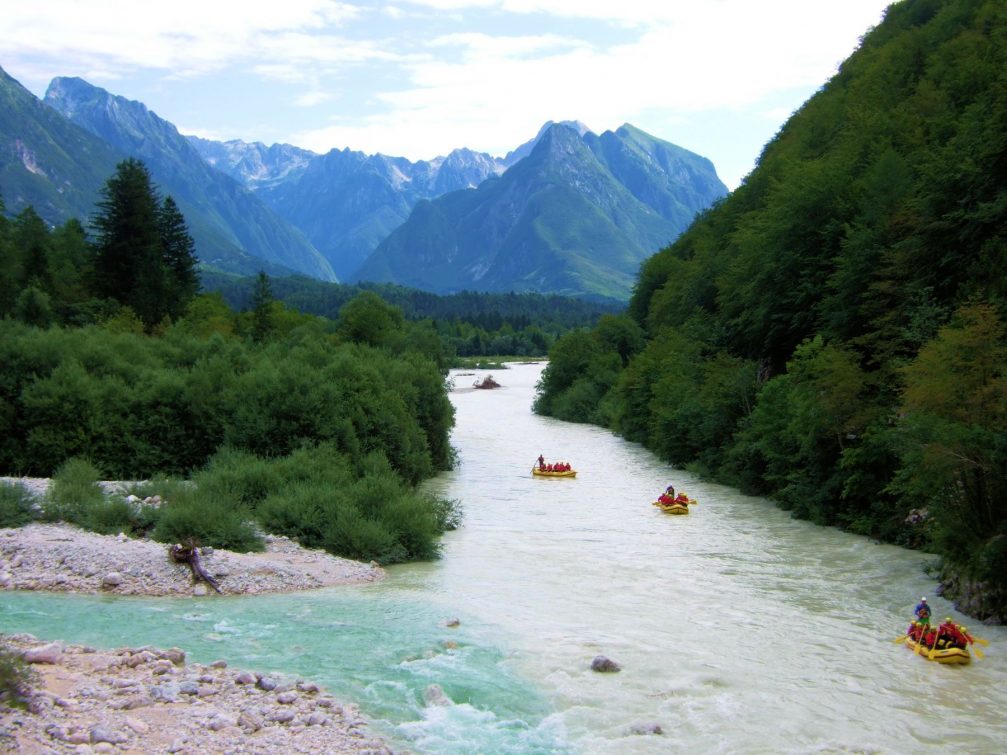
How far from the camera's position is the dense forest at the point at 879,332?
2370 cm

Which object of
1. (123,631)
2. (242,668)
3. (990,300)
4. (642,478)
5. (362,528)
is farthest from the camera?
(642,478)

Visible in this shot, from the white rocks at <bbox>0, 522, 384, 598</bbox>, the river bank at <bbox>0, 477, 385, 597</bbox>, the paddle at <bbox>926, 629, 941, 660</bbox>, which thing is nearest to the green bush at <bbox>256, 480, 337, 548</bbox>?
the river bank at <bbox>0, 477, 385, 597</bbox>

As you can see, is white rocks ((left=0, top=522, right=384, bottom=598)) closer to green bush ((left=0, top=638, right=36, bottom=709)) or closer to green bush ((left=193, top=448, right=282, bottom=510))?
green bush ((left=193, top=448, right=282, bottom=510))

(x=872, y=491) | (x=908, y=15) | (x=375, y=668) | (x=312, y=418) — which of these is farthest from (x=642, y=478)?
(x=908, y=15)

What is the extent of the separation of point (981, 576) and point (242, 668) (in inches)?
Answer: 674

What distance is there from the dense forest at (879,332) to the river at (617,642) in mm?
2723

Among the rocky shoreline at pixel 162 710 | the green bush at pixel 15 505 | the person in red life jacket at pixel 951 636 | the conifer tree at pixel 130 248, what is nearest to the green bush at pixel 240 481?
the green bush at pixel 15 505

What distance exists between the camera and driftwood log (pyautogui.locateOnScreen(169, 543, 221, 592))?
73.9 feet

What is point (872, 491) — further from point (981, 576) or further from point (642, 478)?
point (642, 478)

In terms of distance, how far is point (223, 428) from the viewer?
3681 cm

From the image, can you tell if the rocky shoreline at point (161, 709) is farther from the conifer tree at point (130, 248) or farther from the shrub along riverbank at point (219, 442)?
the conifer tree at point (130, 248)

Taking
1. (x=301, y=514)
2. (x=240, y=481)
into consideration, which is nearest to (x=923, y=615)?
(x=301, y=514)

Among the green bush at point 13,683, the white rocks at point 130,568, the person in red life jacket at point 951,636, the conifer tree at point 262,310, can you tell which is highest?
the conifer tree at point 262,310

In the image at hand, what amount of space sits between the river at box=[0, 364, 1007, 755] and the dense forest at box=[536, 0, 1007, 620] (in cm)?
272
